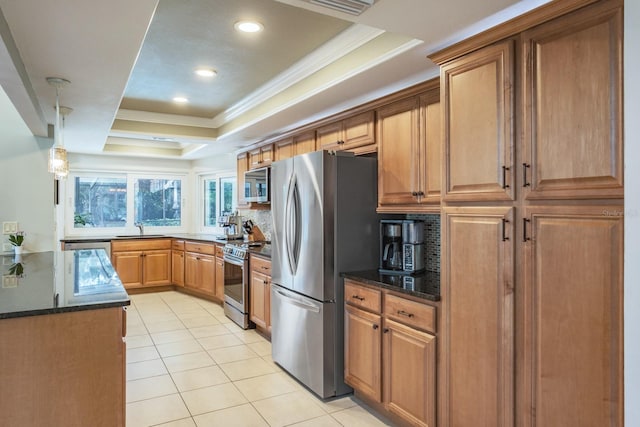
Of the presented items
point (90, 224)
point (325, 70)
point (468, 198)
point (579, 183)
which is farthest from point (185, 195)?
point (579, 183)

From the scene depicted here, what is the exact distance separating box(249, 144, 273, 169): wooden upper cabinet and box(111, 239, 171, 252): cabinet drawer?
7.76 ft

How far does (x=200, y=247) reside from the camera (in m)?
6.00

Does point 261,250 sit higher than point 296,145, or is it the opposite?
point 296,145

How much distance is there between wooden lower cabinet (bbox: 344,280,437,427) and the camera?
88.1 inches

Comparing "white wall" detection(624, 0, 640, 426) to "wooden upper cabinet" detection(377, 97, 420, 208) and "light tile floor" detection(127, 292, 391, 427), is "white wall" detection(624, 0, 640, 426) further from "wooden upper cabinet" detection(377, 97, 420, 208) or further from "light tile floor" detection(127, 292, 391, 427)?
"light tile floor" detection(127, 292, 391, 427)

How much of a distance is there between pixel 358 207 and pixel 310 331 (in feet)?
3.26

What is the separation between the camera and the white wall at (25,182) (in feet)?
11.8

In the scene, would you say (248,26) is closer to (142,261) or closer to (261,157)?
(261,157)

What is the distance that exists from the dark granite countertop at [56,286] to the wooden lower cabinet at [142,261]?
3.06 m

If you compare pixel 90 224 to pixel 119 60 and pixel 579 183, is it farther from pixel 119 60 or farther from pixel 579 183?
pixel 579 183

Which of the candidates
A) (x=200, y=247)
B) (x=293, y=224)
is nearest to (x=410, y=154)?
(x=293, y=224)

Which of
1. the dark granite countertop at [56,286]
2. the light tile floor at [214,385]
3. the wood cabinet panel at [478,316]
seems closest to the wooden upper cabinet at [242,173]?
the light tile floor at [214,385]

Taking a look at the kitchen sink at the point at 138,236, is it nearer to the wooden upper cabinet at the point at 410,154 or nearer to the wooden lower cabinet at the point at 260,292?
the wooden lower cabinet at the point at 260,292

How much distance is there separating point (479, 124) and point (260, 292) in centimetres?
297
